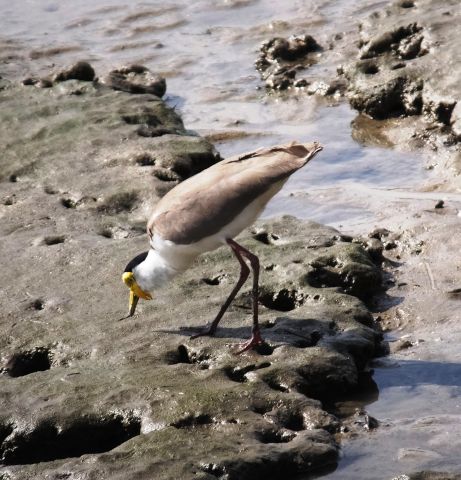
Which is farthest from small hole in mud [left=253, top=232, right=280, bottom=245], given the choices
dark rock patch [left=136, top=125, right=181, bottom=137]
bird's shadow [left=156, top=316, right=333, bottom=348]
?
dark rock patch [left=136, top=125, right=181, bottom=137]

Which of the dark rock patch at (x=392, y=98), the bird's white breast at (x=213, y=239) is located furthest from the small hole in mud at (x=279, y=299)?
the dark rock patch at (x=392, y=98)

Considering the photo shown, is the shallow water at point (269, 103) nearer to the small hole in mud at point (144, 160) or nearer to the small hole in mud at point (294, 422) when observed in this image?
the small hole in mud at point (294, 422)

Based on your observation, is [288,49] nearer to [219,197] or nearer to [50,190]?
[50,190]

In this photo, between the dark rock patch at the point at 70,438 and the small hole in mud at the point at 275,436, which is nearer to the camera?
the small hole in mud at the point at 275,436

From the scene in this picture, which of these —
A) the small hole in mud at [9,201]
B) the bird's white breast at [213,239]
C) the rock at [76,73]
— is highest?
the bird's white breast at [213,239]

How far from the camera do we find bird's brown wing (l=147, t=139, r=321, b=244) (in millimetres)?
6816

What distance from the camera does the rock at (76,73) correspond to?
1109 cm

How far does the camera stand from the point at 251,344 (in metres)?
6.57

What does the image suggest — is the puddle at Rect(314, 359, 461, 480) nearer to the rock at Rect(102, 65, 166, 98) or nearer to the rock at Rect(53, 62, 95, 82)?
the rock at Rect(102, 65, 166, 98)

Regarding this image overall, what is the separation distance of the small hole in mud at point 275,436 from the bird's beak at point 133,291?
149 cm

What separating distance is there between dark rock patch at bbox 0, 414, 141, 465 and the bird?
2.88 ft

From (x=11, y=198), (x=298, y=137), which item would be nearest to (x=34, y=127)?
(x=11, y=198)

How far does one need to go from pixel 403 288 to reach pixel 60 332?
A: 220 centimetres

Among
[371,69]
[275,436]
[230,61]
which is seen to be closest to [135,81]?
[230,61]
